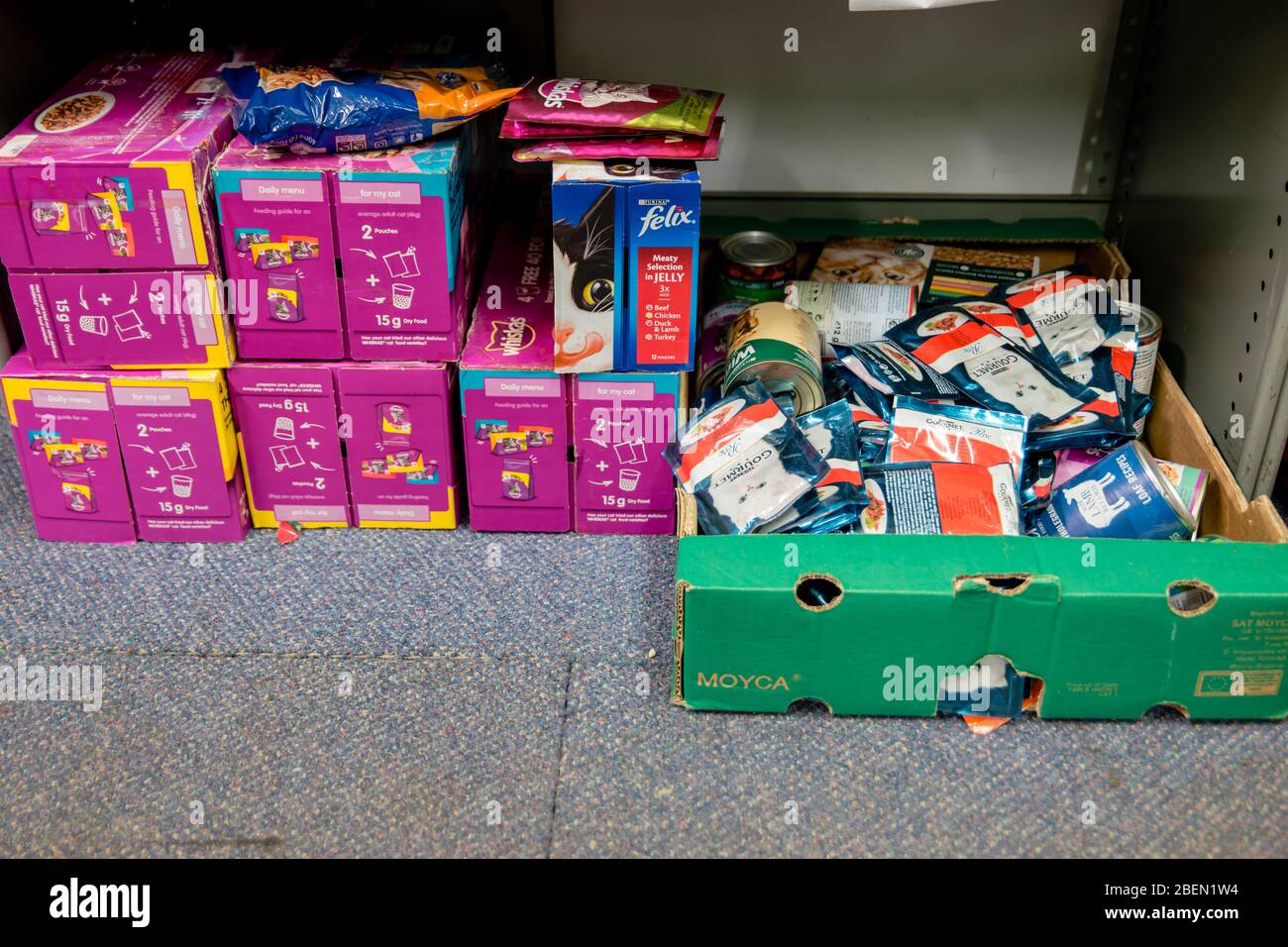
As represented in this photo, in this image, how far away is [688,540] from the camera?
141cm

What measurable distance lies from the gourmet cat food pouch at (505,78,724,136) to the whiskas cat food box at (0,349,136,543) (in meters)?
0.70

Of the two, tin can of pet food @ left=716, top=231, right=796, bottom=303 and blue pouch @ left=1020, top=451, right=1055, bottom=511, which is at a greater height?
tin can of pet food @ left=716, top=231, right=796, bottom=303

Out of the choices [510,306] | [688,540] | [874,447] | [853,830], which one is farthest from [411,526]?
[853,830]

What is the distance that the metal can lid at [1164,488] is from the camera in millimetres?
1513

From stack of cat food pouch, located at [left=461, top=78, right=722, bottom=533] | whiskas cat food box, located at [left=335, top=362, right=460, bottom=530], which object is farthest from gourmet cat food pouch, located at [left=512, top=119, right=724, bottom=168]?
whiskas cat food box, located at [left=335, top=362, right=460, bottom=530]

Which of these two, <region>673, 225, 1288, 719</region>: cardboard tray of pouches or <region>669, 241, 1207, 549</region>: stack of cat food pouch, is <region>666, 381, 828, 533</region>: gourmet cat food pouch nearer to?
<region>669, 241, 1207, 549</region>: stack of cat food pouch

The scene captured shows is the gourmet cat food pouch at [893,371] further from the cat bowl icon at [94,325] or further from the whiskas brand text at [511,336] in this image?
the cat bowl icon at [94,325]

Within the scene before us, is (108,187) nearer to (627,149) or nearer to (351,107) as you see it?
(351,107)

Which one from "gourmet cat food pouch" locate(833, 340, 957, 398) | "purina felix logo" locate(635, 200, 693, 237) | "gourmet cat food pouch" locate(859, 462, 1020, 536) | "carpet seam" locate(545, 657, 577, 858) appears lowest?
"carpet seam" locate(545, 657, 577, 858)

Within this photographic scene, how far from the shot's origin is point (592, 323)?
5.24 feet

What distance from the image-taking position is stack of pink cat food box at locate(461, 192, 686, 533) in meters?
1.65

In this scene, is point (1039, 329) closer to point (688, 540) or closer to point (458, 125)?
point (688, 540)

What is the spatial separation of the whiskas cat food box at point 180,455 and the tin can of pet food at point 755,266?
0.79m

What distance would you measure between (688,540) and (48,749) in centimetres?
79
